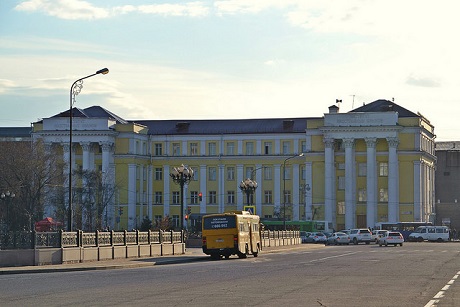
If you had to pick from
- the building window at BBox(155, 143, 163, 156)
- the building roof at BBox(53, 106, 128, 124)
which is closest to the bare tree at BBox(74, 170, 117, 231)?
the building roof at BBox(53, 106, 128, 124)

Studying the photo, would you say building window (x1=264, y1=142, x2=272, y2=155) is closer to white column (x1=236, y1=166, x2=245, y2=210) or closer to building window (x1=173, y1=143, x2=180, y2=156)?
white column (x1=236, y1=166, x2=245, y2=210)

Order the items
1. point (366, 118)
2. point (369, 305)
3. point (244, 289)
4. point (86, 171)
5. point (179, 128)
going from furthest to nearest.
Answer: point (179, 128) < point (366, 118) < point (86, 171) < point (244, 289) < point (369, 305)

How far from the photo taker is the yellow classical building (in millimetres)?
138125

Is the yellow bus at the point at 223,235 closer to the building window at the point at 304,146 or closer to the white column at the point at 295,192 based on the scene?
the white column at the point at 295,192

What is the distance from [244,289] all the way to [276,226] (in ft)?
332

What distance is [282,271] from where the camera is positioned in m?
40.7

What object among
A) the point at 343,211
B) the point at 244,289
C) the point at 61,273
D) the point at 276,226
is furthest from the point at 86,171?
the point at 244,289

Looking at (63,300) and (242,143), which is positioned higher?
(242,143)

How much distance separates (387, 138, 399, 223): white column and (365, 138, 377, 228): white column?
6.73 feet

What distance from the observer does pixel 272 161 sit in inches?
5689

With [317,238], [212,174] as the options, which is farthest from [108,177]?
[317,238]

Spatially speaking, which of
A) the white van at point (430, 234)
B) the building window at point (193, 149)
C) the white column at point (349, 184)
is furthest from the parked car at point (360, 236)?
the building window at point (193, 149)

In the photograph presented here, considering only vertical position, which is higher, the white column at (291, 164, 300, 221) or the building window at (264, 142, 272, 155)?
the building window at (264, 142, 272, 155)

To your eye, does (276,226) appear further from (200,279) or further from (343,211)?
(200,279)
